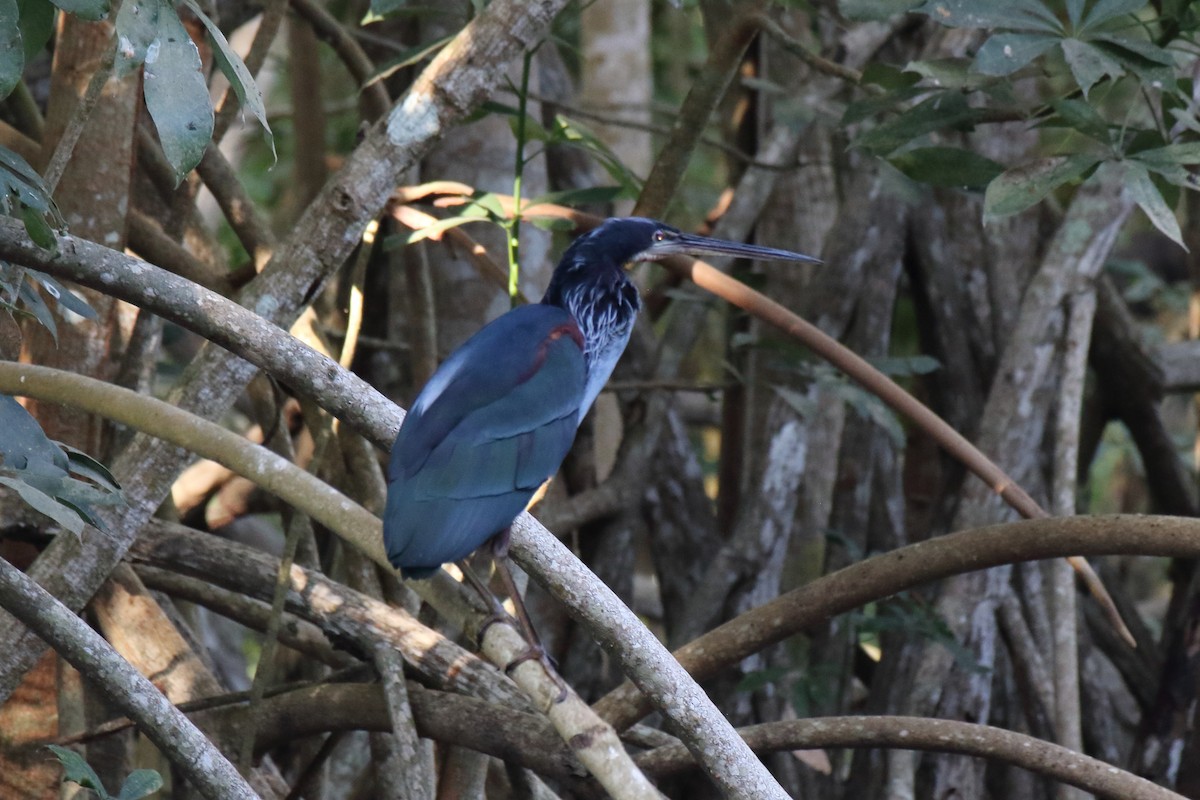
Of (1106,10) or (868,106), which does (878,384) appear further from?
(1106,10)

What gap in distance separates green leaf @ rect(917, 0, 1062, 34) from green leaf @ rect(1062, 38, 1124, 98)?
0.09 m

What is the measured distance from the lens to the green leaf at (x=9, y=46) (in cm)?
181

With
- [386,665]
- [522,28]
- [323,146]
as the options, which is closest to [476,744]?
[386,665]

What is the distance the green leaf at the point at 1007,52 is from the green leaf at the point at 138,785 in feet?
6.56

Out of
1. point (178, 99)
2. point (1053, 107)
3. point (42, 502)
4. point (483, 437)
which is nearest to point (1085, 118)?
point (1053, 107)

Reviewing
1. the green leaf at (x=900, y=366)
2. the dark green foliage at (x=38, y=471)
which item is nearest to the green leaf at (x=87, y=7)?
the dark green foliage at (x=38, y=471)

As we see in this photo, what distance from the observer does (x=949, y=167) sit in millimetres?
3176

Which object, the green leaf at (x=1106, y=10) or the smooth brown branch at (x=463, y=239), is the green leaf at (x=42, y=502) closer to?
the smooth brown branch at (x=463, y=239)

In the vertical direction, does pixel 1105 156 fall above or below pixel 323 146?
below

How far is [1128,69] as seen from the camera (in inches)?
105

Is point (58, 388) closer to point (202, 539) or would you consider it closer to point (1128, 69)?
point (202, 539)

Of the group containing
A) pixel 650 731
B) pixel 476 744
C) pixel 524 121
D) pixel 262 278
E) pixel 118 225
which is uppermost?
pixel 524 121

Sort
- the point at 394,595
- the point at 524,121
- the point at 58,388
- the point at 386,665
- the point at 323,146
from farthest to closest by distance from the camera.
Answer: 1. the point at 323,146
2. the point at 394,595
3. the point at 524,121
4. the point at 386,665
5. the point at 58,388

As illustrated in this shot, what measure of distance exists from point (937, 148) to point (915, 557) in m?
1.08
